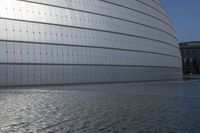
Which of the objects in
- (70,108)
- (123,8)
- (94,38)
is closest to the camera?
(70,108)

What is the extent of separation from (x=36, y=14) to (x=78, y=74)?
682 centimetres

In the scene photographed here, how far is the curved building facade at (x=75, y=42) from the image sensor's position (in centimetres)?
3100

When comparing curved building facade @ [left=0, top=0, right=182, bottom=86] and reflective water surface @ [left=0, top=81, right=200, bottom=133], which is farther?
curved building facade @ [left=0, top=0, right=182, bottom=86]

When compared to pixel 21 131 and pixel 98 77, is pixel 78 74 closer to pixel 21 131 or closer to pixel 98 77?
pixel 98 77

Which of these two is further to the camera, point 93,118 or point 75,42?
point 75,42

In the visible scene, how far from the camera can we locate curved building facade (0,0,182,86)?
3100cm

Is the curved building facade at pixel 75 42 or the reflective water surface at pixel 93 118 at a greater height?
the curved building facade at pixel 75 42

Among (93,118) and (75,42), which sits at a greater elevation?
(75,42)

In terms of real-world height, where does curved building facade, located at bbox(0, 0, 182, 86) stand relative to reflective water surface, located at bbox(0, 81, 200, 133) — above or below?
above

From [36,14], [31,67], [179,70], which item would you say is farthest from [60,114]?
[179,70]

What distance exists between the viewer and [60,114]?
15586mm

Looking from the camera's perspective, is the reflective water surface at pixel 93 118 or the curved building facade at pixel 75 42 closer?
the reflective water surface at pixel 93 118

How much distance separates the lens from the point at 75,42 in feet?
120

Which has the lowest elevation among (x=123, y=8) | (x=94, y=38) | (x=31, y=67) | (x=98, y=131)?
(x=98, y=131)
